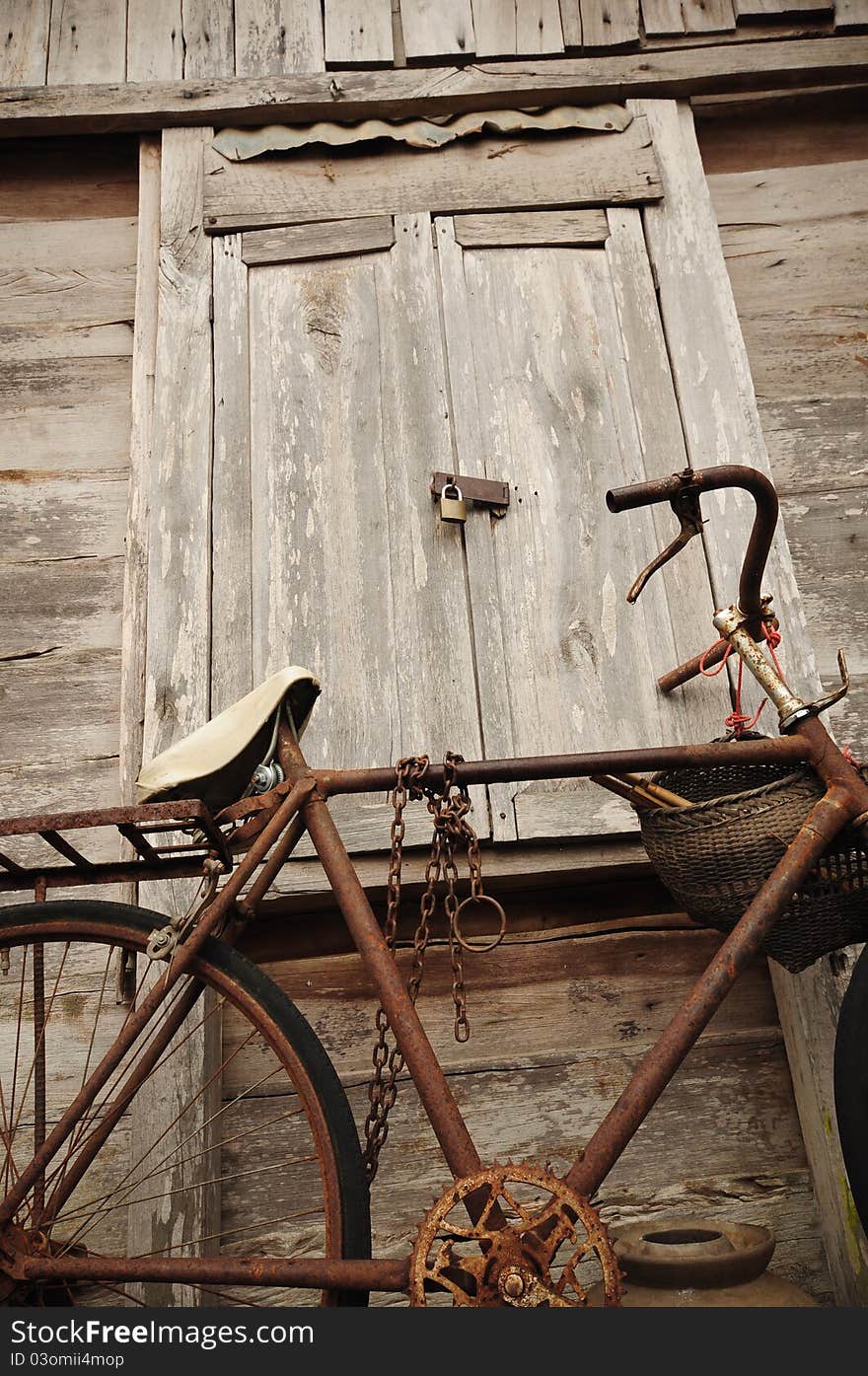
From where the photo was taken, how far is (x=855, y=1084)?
6.00ft

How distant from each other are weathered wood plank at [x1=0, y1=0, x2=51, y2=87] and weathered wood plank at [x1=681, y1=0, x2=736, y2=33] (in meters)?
2.02

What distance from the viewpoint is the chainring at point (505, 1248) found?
160cm

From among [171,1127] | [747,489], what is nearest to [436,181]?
[747,489]

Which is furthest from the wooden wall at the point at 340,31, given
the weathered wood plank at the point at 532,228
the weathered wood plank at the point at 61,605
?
the weathered wood plank at the point at 61,605

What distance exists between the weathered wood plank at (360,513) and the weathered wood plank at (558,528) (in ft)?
0.29

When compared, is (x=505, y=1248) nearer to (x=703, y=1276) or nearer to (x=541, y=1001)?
(x=703, y=1276)

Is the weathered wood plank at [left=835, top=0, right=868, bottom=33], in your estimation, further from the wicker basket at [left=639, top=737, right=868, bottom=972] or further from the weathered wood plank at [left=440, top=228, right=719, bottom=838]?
the wicker basket at [left=639, top=737, right=868, bottom=972]

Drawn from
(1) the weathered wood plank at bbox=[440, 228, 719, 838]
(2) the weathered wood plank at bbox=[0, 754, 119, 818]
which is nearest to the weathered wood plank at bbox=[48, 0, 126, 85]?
(1) the weathered wood plank at bbox=[440, 228, 719, 838]

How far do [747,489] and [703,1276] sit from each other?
1.48 m

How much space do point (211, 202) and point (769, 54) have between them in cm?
180

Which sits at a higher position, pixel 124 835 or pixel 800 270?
pixel 800 270

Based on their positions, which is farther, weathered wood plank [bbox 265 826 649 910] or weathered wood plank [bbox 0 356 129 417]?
weathered wood plank [bbox 0 356 129 417]

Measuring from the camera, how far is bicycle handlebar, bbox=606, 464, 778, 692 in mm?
2024

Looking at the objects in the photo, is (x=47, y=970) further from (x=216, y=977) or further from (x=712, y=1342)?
(x=712, y=1342)
